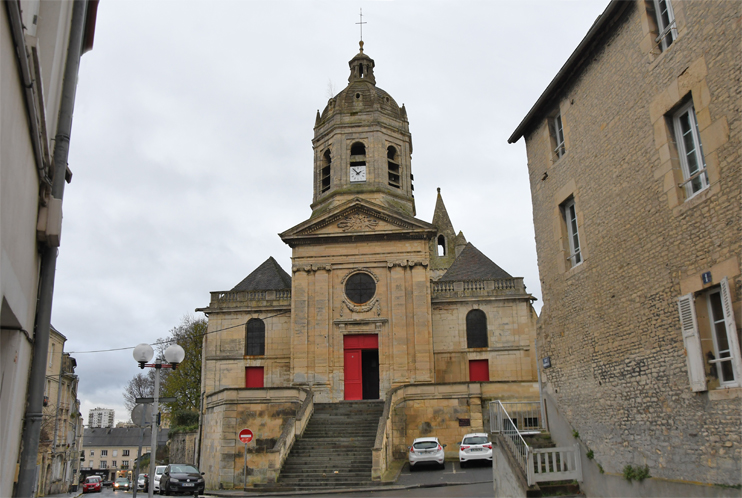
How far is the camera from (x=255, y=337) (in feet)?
102

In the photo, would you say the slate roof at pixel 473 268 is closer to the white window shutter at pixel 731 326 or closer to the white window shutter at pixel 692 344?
the white window shutter at pixel 692 344

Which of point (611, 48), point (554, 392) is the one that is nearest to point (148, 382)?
point (554, 392)

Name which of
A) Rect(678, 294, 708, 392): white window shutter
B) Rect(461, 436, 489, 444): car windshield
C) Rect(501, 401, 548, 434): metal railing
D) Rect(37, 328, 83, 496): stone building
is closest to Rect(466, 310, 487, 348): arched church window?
Rect(461, 436, 489, 444): car windshield

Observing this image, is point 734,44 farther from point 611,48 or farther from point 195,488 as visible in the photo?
point 195,488

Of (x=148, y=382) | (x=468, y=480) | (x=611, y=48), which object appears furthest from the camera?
(x=148, y=382)

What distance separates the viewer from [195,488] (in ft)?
67.1

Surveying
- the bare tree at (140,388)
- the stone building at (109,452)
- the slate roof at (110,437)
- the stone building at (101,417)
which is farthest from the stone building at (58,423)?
the stone building at (101,417)

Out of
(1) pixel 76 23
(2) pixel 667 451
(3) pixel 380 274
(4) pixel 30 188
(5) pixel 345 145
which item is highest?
(5) pixel 345 145

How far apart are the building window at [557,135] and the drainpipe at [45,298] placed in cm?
1043

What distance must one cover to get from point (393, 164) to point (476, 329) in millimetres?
9645

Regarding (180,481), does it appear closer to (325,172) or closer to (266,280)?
(266,280)

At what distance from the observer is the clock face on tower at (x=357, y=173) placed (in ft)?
102

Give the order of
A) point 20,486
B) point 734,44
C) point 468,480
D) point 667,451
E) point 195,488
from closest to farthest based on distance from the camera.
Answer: point 20,486
point 734,44
point 667,451
point 468,480
point 195,488

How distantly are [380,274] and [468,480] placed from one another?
12.4 meters
